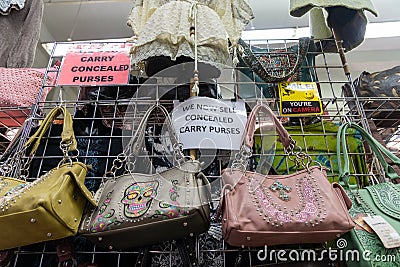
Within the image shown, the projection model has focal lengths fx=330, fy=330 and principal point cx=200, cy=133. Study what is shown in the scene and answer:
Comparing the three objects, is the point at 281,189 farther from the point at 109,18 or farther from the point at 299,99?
the point at 109,18

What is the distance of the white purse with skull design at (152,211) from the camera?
2.25ft

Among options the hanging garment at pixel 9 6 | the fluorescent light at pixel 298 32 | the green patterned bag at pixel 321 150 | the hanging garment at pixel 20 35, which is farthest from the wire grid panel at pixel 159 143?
the fluorescent light at pixel 298 32

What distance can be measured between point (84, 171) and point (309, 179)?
1.82ft

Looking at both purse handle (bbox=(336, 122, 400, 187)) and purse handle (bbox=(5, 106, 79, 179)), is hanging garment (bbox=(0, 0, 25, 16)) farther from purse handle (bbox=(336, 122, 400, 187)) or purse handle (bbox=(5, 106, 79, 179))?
purse handle (bbox=(336, 122, 400, 187))

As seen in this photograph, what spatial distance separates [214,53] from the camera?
3.40 ft

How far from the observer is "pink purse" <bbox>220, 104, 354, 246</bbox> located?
677mm

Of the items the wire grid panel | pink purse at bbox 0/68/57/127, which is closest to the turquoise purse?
the wire grid panel

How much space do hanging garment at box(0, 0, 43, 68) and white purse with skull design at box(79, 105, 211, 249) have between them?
107 cm

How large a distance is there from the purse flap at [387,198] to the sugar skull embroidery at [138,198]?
543mm

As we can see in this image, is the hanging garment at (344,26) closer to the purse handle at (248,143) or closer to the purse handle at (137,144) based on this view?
the purse handle at (248,143)

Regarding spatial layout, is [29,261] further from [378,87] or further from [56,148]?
[378,87]

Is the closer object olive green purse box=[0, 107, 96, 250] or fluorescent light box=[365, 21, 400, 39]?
olive green purse box=[0, 107, 96, 250]

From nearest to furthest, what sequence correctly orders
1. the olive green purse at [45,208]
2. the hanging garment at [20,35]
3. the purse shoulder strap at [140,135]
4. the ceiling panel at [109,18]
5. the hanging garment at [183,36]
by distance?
1. the olive green purse at [45,208]
2. the purse shoulder strap at [140,135]
3. the hanging garment at [183,36]
4. the hanging garment at [20,35]
5. the ceiling panel at [109,18]

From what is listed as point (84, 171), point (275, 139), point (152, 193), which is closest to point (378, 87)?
point (275, 139)
